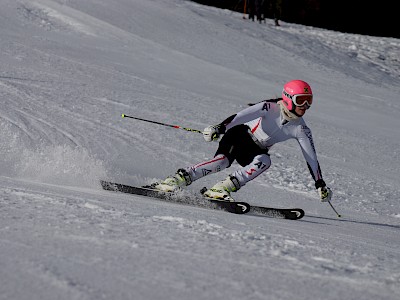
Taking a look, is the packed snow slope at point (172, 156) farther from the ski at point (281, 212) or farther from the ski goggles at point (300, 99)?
the ski goggles at point (300, 99)

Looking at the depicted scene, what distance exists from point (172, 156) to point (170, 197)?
251cm

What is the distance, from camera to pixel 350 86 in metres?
16.6

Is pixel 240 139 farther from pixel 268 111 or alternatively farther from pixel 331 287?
pixel 331 287

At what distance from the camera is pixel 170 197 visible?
5895 mm

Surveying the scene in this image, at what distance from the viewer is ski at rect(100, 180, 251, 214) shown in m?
5.52

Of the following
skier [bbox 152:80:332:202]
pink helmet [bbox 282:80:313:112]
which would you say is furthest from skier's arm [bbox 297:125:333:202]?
pink helmet [bbox 282:80:313:112]

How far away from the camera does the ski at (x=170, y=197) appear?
5.52 m

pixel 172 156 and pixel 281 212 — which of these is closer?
pixel 281 212

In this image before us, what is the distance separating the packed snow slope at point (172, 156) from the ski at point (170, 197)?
21 centimetres

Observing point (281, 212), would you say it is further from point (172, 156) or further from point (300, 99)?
point (172, 156)

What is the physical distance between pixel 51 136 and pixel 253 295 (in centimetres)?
598

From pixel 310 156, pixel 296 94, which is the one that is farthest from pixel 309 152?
pixel 296 94

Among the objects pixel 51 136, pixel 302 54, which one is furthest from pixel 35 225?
pixel 302 54

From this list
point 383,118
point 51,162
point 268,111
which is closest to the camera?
point 268,111
